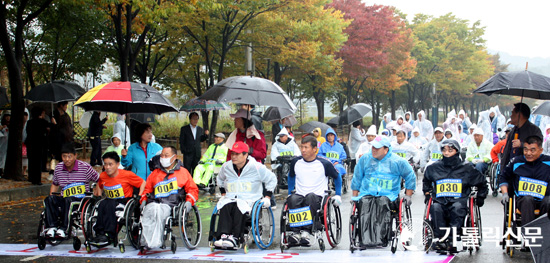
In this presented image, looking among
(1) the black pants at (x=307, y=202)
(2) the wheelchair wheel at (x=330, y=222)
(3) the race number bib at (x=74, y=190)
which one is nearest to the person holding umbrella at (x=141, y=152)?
(3) the race number bib at (x=74, y=190)

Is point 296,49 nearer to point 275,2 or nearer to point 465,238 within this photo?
point 275,2

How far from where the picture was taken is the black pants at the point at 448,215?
691cm

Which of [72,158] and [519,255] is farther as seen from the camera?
[72,158]

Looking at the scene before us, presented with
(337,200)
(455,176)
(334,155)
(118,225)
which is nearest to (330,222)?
(337,200)

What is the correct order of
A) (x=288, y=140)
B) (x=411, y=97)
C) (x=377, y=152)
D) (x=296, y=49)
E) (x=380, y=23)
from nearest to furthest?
(x=377, y=152) → (x=288, y=140) → (x=296, y=49) → (x=380, y=23) → (x=411, y=97)

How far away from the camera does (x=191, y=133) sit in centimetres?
1304

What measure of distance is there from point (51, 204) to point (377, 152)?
436 centimetres

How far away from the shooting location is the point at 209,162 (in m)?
12.6

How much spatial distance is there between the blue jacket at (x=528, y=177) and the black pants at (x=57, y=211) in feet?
18.6

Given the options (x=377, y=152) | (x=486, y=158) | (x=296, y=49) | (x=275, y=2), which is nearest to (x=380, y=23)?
(x=296, y=49)

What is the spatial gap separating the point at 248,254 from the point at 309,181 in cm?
126

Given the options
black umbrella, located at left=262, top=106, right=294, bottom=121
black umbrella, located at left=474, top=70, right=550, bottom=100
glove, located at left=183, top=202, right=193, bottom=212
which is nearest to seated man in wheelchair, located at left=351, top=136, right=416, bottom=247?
black umbrella, located at left=474, top=70, right=550, bottom=100

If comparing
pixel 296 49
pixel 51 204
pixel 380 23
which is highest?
pixel 380 23

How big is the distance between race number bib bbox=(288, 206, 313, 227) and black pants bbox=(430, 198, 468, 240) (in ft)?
4.99
